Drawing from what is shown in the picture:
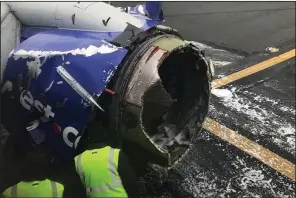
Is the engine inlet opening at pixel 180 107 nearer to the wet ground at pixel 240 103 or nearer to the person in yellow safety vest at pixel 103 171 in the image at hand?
the wet ground at pixel 240 103

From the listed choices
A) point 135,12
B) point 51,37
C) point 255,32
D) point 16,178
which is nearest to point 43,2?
point 51,37

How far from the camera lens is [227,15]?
11.1 meters

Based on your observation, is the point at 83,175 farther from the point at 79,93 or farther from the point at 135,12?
the point at 135,12

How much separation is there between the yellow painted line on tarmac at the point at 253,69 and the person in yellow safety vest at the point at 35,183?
4673 millimetres

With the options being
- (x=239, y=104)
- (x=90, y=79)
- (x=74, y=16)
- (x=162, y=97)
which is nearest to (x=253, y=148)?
(x=239, y=104)

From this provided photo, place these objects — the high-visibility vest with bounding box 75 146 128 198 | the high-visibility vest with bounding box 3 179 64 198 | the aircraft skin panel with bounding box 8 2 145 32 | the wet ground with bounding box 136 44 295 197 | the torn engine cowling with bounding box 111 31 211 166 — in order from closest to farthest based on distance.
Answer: the high-visibility vest with bounding box 3 179 64 198 → the high-visibility vest with bounding box 75 146 128 198 → the torn engine cowling with bounding box 111 31 211 166 → the aircraft skin panel with bounding box 8 2 145 32 → the wet ground with bounding box 136 44 295 197

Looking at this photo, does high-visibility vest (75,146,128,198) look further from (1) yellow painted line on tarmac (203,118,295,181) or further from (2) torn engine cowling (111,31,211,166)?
(1) yellow painted line on tarmac (203,118,295,181)

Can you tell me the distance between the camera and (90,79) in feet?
13.6

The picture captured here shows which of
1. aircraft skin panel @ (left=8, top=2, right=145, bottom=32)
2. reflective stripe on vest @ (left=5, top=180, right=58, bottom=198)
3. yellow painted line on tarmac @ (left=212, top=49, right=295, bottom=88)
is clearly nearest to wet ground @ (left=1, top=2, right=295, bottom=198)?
yellow painted line on tarmac @ (left=212, top=49, right=295, bottom=88)

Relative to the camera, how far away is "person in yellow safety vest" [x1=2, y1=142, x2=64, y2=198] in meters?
3.64

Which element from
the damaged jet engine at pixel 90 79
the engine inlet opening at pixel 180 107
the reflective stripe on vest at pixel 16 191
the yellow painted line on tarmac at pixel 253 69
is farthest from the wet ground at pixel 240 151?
the reflective stripe on vest at pixel 16 191

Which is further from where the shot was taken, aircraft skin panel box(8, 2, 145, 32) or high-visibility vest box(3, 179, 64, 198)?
aircraft skin panel box(8, 2, 145, 32)

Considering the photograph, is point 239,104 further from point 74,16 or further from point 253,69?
point 74,16

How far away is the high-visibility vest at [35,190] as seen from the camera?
3631 millimetres
